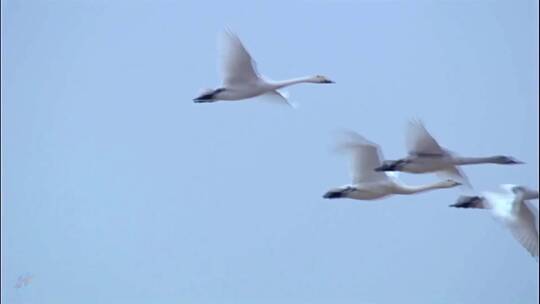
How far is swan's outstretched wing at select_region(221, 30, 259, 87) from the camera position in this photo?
1.41 m

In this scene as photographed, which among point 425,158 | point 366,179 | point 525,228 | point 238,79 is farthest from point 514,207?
point 238,79

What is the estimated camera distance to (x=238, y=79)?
4.71 ft

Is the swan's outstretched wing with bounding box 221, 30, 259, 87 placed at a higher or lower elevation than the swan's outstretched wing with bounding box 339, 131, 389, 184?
higher

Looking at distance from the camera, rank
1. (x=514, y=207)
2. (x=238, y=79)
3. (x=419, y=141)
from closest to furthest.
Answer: (x=514, y=207) → (x=419, y=141) → (x=238, y=79)

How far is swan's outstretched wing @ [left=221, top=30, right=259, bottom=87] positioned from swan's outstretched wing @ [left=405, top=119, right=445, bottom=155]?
0.28m

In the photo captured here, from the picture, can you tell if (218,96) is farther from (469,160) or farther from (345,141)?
(469,160)

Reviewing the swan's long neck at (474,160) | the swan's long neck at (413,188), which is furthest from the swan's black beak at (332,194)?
the swan's long neck at (474,160)

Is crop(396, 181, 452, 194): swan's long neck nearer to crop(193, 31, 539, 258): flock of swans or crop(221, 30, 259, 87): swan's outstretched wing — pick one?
crop(193, 31, 539, 258): flock of swans

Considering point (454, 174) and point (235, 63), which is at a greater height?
point (235, 63)

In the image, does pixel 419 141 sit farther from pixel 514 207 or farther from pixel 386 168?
pixel 514 207

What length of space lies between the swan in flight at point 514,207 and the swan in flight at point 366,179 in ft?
0.62

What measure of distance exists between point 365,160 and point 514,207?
0.33 m

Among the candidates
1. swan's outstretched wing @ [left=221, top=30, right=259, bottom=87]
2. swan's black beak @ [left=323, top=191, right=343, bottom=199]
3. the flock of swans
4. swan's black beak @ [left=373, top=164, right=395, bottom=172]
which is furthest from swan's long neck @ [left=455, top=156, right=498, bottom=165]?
swan's outstretched wing @ [left=221, top=30, right=259, bottom=87]

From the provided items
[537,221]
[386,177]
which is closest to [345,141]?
[386,177]
